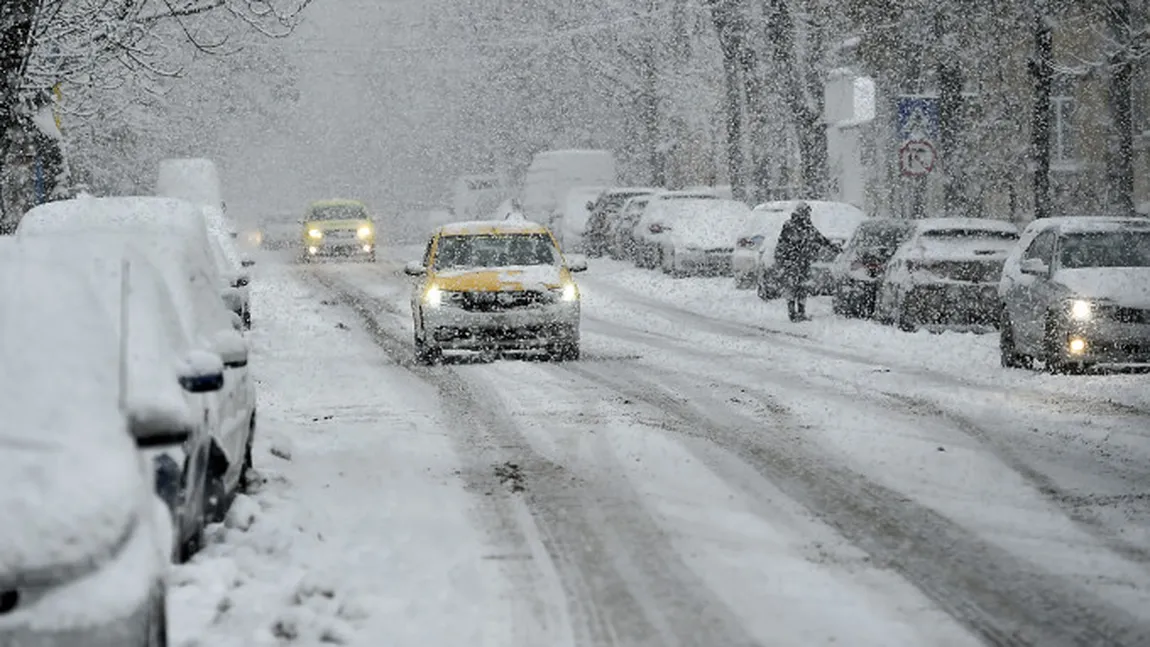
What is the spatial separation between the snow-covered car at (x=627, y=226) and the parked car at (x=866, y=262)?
1522 centimetres

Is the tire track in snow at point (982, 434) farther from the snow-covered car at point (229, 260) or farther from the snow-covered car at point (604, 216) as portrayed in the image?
the snow-covered car at point (604, 216)

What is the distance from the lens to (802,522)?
32.7 ft

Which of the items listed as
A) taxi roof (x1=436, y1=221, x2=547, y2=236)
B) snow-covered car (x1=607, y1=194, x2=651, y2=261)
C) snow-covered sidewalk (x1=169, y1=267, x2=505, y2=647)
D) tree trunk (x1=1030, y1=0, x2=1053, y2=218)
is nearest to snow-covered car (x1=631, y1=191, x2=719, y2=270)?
snow-covered car (x1=607, y1=194, x2=651, y2=261)

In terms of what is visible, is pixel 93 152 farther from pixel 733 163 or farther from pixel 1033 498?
pixel 1033 498

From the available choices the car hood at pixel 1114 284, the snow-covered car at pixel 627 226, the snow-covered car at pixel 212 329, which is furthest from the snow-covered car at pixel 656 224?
the snow-covered car at pixel 212 329

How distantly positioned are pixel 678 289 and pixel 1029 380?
17.1m

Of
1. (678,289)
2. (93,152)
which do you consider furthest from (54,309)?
(93,152)

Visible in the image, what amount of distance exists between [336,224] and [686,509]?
127ft

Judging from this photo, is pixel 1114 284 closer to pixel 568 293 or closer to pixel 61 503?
pixel 568 293

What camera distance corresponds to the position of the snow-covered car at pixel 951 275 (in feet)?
76.0

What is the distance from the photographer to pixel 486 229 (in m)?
21.1

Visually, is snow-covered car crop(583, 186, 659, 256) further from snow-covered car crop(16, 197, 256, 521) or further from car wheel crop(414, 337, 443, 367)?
snow-covered car crop(16, 197, 256, 521)

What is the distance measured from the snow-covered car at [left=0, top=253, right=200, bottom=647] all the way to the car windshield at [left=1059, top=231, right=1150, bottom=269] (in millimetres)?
13953

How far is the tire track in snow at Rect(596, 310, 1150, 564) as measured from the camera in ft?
32.2
